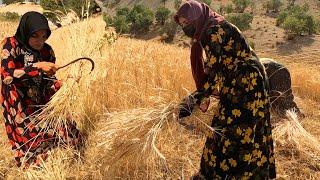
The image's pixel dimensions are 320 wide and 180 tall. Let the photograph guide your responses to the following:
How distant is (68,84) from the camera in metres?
3.52

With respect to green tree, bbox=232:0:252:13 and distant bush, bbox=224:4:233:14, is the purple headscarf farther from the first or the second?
distant bush, bbox=224:4:233:14

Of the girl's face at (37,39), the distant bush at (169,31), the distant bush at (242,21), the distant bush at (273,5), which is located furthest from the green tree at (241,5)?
the girl's face at (37,39)

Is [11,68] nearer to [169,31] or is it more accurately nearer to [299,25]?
[299,25]

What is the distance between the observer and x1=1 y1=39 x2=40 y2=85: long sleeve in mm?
3070

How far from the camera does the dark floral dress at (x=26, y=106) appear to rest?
Answer: 10.5ft

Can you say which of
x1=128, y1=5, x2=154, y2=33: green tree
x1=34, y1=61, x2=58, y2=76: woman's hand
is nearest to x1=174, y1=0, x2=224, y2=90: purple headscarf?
x1=34, y1=61, x2=58, y2=76: woman's hand

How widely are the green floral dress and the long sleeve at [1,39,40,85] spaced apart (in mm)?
1254

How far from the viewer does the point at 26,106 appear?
336 cm

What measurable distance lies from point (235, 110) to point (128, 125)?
65cm

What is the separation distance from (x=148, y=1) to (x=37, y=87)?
3983 centimetres

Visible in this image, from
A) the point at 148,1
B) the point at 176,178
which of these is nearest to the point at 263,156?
the point at 176,178

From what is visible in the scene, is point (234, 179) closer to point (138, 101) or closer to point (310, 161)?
point (310, 161)

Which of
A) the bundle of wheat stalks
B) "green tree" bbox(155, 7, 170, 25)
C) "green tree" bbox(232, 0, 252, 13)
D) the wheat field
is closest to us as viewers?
the wheat field

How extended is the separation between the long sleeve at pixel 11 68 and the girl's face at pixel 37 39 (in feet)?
0.43
